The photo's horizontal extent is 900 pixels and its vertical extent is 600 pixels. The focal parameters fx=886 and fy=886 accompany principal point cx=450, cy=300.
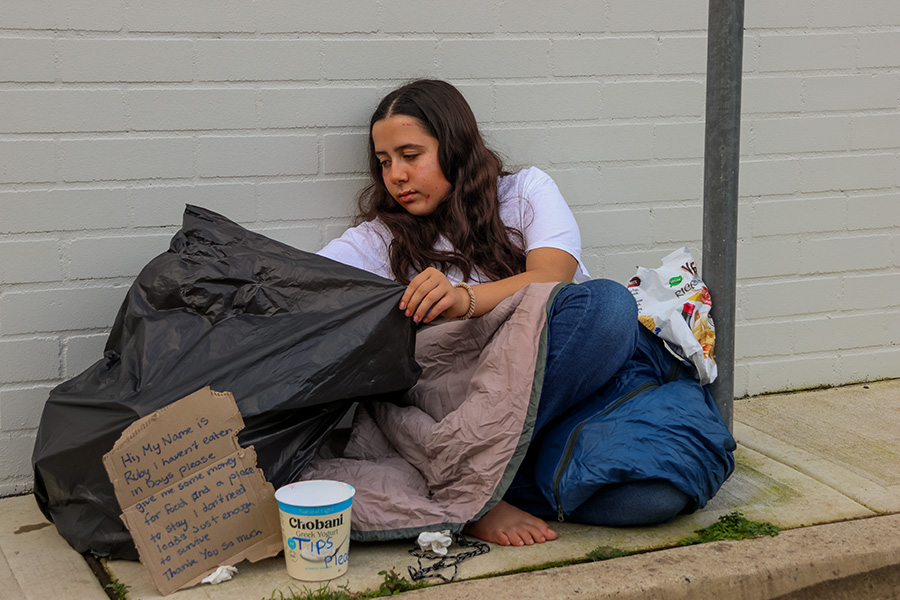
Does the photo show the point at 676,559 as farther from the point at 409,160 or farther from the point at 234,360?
the point at 409,160

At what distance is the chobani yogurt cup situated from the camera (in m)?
1.91

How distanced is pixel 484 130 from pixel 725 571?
5.32 feet

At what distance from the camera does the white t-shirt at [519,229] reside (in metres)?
2.70

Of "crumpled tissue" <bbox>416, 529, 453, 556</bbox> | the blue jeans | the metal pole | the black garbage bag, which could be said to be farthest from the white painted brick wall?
"crumpled tissue" <bbox>416, 529, 453, 556</bbox>

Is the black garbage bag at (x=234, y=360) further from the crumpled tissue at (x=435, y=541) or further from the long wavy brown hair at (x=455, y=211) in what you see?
the long wavy brown hair at (x=455, y=211)

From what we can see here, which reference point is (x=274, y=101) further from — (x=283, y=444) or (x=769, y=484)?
(x=769, y=484)

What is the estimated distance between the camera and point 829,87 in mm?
3311

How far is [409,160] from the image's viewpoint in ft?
8.92

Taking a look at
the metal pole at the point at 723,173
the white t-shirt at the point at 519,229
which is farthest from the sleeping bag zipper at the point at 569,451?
the white t-shirt at the point at 519,229

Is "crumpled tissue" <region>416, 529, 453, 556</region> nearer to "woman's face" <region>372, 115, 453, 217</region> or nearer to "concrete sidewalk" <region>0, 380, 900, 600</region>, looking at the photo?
"concrete sidewalk" <region>0, 380, 900, 600</region>

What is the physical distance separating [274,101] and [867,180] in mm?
2253

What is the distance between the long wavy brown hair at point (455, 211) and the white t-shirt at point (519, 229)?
0.12 feet

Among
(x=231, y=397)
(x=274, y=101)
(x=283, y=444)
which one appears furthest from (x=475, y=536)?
(x=274, y=101)

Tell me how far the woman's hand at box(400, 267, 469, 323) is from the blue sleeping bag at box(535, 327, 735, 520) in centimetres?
44
